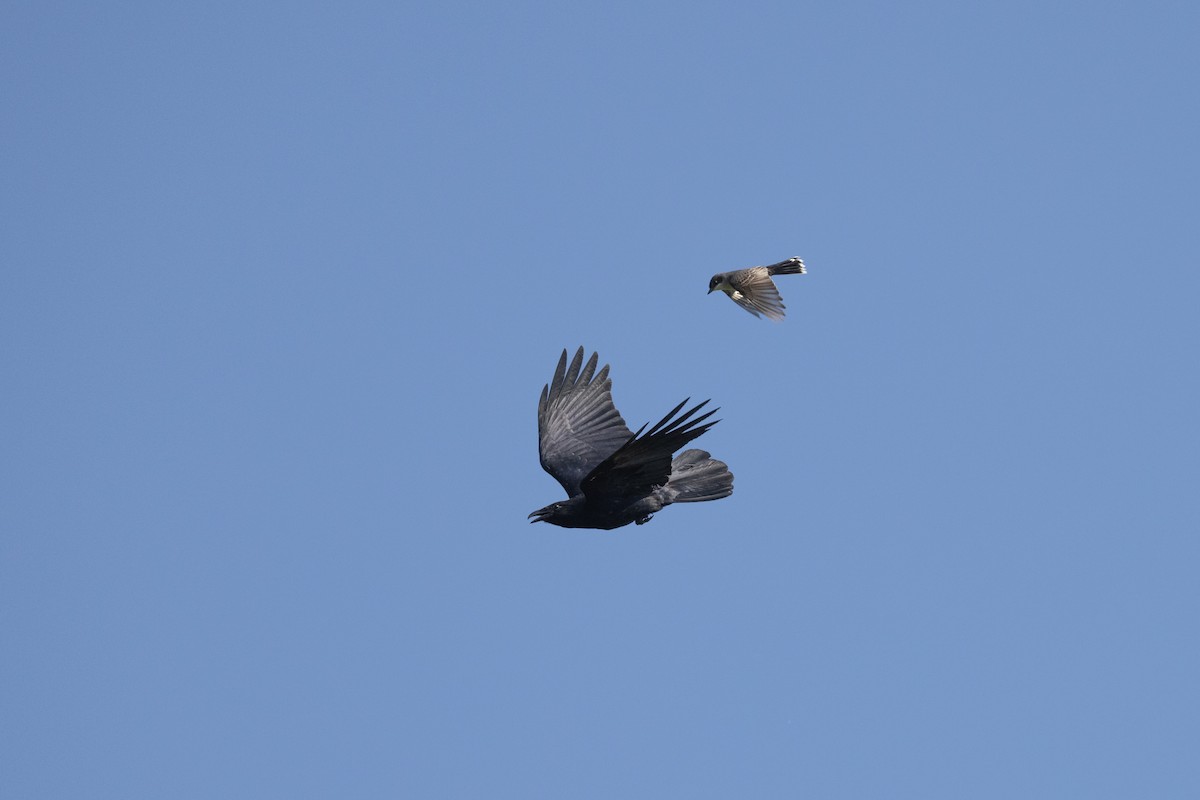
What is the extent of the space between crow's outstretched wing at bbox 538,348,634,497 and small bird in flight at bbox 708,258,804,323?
2020 mm

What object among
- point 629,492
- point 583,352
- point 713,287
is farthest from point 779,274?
point 629,492

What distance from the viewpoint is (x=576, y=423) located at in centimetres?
1998

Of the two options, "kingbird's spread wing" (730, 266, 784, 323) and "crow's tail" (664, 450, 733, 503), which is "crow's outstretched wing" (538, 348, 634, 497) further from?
"kingbird's spread wing" (730, 266, 784, 323)

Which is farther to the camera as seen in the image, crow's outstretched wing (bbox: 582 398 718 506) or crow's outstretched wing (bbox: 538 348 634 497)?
crow's outstretched wing (bbox: 538 348 634 497)

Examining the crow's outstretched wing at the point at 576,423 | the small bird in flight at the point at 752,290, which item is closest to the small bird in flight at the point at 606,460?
the crow's outstretched wing at the point at 576,423

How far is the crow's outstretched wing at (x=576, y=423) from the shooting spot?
19.4m

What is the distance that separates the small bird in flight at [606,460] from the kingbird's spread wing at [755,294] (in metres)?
1.99

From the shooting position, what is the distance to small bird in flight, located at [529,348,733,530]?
16422mm

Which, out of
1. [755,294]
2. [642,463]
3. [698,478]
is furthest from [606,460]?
[755,294]

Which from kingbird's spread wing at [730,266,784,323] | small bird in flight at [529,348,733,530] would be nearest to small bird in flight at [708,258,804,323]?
kingbird's spread wing at [730,266,784,323]

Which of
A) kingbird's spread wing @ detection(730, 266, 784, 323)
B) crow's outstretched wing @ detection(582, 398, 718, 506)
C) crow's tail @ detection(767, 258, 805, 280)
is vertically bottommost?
crow's outstretched wing @ detection(582, 398, 718, 506)

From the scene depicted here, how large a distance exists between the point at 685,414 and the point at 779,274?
4679mm

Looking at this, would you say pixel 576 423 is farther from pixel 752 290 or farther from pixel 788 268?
pixel 788 268

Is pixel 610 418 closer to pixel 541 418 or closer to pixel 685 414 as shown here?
pixel 541 418
